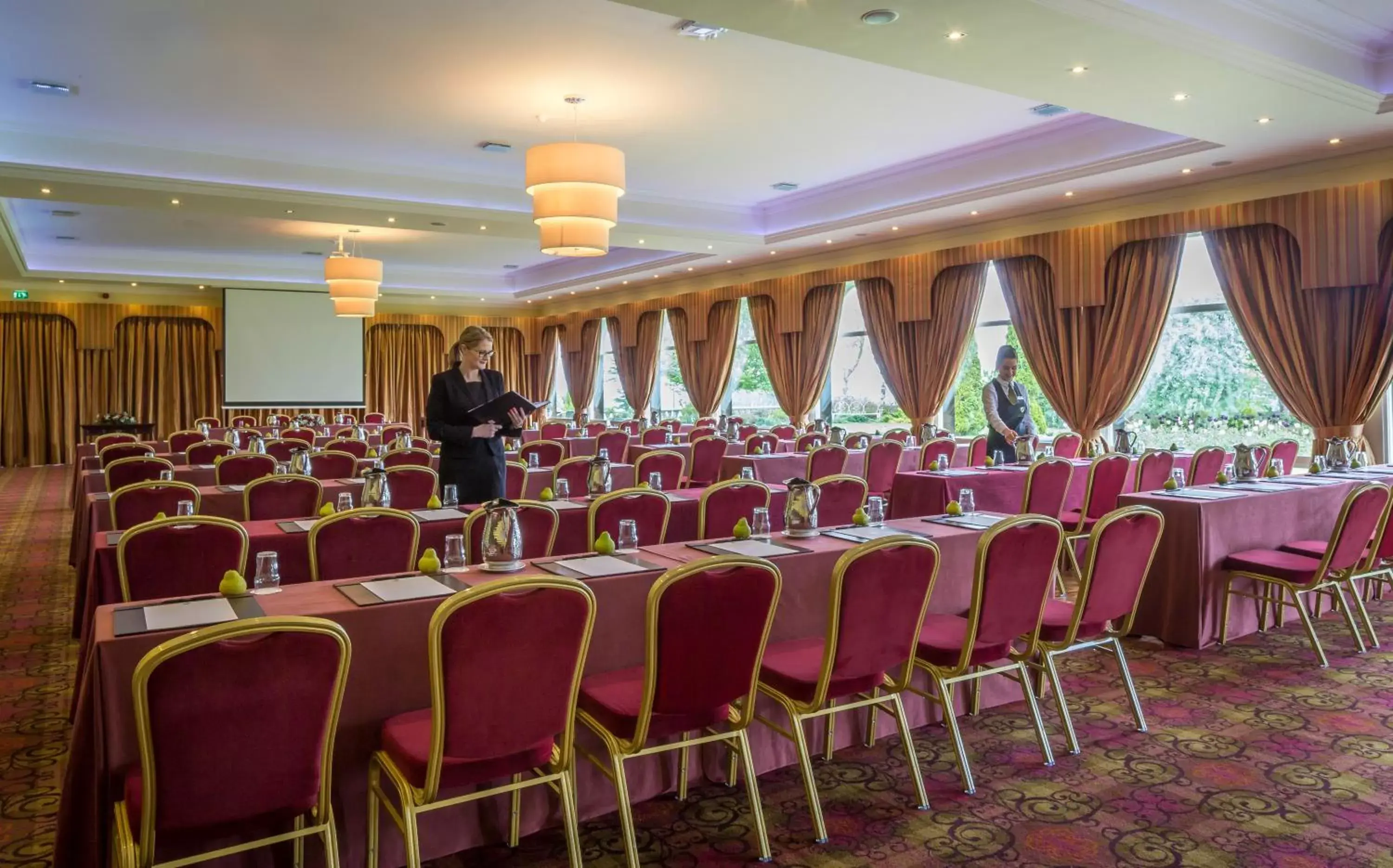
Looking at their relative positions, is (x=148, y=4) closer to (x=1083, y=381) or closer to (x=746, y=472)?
(x=746, y=472)

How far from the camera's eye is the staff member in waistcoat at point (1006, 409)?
27.7ft

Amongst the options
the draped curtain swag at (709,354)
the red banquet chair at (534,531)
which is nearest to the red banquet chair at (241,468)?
the red banquet chair at (534,531)

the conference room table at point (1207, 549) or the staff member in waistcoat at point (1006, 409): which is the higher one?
the staff member in waistcoat at point (1006, 409)

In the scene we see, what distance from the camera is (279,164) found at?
9.55 meters

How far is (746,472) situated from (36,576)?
19.1 ft

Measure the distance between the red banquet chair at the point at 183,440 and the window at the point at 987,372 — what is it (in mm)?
9101

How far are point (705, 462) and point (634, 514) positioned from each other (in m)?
4.84

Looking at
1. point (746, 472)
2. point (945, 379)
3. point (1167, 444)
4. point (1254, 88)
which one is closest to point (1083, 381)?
point (1167, 444)

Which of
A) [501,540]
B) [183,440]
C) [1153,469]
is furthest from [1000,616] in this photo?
[183,440]

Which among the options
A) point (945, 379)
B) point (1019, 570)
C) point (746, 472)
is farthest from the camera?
point (945, 379)

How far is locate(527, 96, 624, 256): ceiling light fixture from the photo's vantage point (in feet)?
22.9

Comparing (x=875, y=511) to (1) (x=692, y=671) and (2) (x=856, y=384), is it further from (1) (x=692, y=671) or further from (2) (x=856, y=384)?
(2) (x=856, y=384)

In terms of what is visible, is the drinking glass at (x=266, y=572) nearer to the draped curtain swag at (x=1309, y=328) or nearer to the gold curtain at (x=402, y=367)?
the draped curtain swag at (x=1309, y=328)

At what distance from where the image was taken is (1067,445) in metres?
9.23
